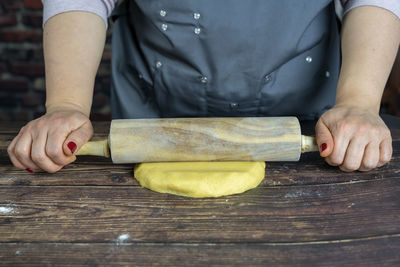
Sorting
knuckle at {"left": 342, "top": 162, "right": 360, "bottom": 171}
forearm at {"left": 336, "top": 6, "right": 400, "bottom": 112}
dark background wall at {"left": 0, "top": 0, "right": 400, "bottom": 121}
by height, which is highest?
forearm at {"left": 336, "top": 6, "right": 400, "bottom": 112}

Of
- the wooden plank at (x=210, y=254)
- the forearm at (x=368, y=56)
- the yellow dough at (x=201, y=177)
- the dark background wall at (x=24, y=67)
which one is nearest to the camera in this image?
the wooden plank at (x=210, y=254)

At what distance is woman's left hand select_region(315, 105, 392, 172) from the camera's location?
893 millimetres

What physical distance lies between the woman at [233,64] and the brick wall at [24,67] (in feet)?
4.43

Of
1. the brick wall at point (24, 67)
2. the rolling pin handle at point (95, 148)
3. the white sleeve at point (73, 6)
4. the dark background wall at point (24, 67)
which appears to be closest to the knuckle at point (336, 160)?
the rolling pin handle at point (95, 148)

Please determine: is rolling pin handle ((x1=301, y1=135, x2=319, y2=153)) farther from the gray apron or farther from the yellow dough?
the gray apron

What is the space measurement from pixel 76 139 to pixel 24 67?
1.81 m

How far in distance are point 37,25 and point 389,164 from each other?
2.15 meters

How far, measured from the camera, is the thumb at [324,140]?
2.92ft

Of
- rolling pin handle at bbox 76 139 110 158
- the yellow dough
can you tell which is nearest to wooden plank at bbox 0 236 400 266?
the yellow dough

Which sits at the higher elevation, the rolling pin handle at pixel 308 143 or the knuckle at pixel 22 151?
the rolling pin handle at pixel 308 143

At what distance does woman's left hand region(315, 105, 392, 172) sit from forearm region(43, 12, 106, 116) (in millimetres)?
612

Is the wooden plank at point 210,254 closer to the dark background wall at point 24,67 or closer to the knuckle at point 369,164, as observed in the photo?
the knuckle at point 369,164

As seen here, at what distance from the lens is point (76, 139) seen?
91 cm

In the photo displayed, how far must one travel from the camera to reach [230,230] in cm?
72
